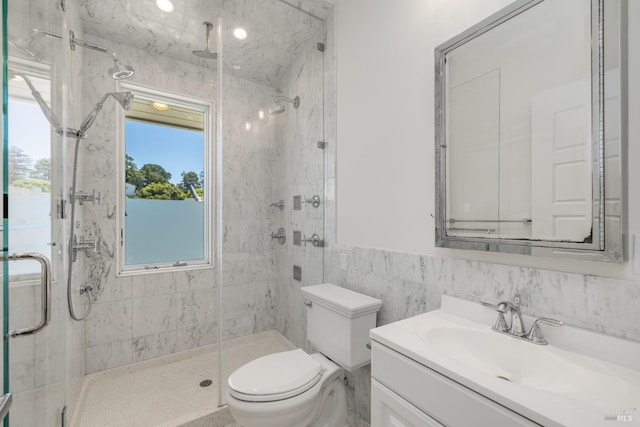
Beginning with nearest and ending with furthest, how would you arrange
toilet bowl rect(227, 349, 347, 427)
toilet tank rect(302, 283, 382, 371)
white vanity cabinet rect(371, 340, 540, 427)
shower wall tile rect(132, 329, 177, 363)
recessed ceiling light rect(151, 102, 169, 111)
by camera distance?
white vanity cabinet rect(371, 340, 540, 427) < toilet bowl rect(227, 349, 347, 427) < toilet tank rect(302, 283, 382, 371) < shower wall tile rect(132, 329, 177, 363) < recessed ceiling light rect(151, 102, 169, 111)

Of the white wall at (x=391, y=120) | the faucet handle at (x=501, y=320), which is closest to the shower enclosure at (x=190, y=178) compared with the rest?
the white wall at (x=391, y=120)

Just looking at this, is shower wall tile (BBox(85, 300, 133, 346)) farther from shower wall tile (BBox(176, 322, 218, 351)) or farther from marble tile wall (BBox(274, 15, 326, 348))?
marble tile wall (BBox(274, 15, 326, 348))

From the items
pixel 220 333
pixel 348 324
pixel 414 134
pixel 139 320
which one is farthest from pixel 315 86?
pixel 139 320

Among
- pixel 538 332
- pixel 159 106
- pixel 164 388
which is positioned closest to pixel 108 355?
pixel 164 388

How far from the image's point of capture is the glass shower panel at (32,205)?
2.61 feet

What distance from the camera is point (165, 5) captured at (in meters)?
1.86

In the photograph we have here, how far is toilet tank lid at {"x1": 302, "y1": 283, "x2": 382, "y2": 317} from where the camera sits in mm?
1426

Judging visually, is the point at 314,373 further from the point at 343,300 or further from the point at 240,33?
the point at 240,33

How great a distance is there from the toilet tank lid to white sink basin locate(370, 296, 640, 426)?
36 cm

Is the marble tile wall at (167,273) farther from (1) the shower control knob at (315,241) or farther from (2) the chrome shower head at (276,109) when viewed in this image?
(1) the shower control knob at (315,241)

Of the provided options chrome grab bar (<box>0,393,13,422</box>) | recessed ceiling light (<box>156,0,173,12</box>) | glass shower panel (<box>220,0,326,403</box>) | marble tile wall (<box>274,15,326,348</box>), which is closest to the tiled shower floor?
glass shower panel (<box>220,0,326,403</box>)

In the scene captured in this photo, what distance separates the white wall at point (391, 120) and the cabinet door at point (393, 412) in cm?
63

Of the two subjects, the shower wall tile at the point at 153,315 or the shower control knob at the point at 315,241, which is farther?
the shower wall tile at the point at 153,315

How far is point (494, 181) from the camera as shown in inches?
43.0
